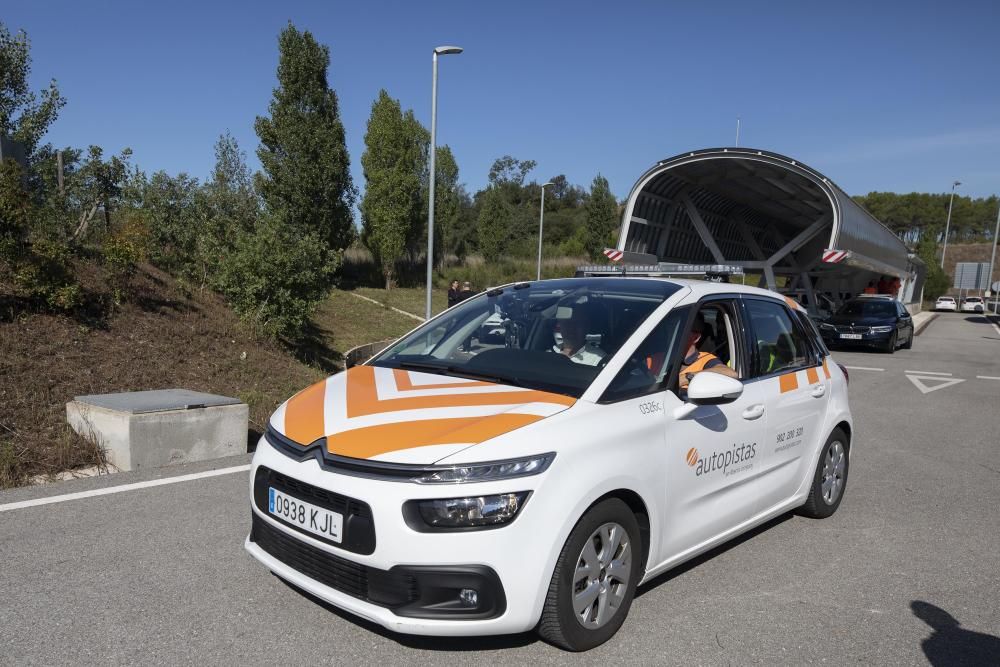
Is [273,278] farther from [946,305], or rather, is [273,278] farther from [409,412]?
[946,305]

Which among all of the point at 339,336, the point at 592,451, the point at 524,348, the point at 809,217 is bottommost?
the point at 339,336

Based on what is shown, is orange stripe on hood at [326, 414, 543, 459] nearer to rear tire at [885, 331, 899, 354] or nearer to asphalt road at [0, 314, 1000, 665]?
asphalt road at [0, 314, 1000, 665]

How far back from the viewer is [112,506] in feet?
15.1

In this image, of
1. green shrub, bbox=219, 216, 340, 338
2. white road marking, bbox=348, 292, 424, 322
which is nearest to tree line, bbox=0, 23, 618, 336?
green shrub, bbox=219, 216, 340, 338

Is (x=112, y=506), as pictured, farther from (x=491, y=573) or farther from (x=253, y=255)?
(x=253, y=255)

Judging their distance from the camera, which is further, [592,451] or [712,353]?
[712,353]

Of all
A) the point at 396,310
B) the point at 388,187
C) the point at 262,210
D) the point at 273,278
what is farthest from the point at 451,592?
the point at 388,187

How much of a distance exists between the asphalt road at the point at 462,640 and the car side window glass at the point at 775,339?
3.76 feet

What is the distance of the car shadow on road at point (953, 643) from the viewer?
316 cm

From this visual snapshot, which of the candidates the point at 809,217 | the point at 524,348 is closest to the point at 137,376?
the point at 524,348

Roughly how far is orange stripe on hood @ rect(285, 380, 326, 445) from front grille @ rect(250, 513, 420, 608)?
0.42 m

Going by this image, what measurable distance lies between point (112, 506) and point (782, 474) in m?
4.32

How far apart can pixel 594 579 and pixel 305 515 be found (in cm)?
126

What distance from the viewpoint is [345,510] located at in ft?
9.02
